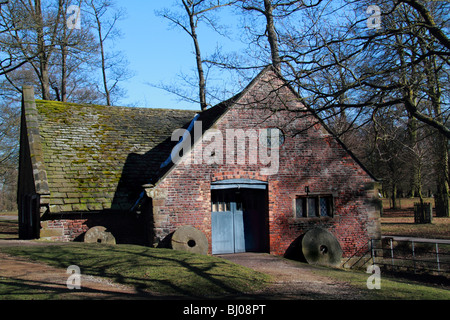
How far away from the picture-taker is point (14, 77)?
98.8 feet

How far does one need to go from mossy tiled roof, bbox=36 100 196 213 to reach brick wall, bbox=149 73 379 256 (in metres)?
2.33

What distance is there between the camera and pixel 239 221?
15125 mm

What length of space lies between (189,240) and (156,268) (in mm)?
3602

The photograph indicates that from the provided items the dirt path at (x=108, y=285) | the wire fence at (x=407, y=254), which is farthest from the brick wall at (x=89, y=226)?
the wire fence at (x=407, y=254)

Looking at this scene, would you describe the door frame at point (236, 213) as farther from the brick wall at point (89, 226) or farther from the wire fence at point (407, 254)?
the wire fence at point (407, 254)

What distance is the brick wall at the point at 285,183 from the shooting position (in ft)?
46.0

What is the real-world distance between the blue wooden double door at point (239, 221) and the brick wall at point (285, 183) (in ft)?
1.87

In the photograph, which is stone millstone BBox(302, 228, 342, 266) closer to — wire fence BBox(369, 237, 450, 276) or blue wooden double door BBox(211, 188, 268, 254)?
blue wooden double door BBox(211, 188, 268, 254)

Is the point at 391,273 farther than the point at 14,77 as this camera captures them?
No

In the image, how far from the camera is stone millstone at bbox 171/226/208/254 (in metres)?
13.4
